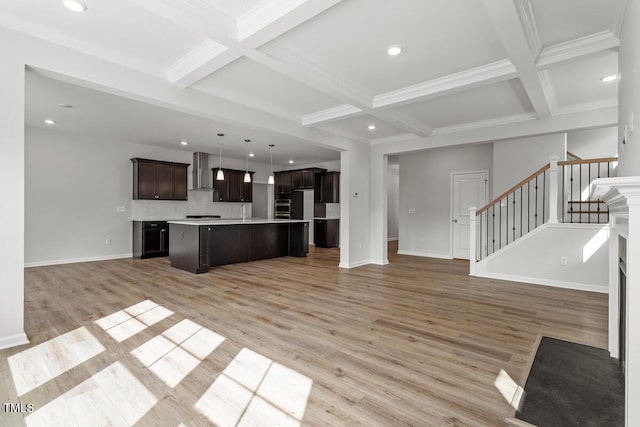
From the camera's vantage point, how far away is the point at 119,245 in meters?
7.29

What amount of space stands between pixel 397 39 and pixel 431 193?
5.68 metres

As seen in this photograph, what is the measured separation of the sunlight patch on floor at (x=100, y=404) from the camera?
5.64 ft

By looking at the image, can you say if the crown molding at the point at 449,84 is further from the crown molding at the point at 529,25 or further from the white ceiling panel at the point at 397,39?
the crown molding at the point at 529,25

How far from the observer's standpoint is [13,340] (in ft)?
8.57

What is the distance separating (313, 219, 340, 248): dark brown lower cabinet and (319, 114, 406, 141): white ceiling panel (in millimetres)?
3553

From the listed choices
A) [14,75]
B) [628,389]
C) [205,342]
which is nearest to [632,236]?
[628,389]

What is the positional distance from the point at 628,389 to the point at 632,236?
666 millimetres

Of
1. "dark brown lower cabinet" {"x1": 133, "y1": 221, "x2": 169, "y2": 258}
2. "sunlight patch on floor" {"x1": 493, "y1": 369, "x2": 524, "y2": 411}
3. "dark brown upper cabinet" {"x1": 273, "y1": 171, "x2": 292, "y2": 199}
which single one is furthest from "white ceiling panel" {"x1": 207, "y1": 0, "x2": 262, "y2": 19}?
"dark brown upper cabinet" {"x1": 273, "y1": 171, "x2": 292, "y2": 199}

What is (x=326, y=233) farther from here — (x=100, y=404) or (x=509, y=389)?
(x=100, y=404)

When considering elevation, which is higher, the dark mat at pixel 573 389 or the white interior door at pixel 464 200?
the white interior door at pixel 464 200

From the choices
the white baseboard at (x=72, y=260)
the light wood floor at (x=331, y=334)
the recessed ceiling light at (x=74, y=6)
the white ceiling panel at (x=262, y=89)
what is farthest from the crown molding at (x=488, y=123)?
the white baseboard at (x=72, y=260)

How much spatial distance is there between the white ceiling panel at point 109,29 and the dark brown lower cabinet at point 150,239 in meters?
4.74

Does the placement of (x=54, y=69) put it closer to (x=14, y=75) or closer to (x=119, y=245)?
(x=14, y=75)

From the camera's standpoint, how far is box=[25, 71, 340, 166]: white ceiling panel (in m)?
4.30
